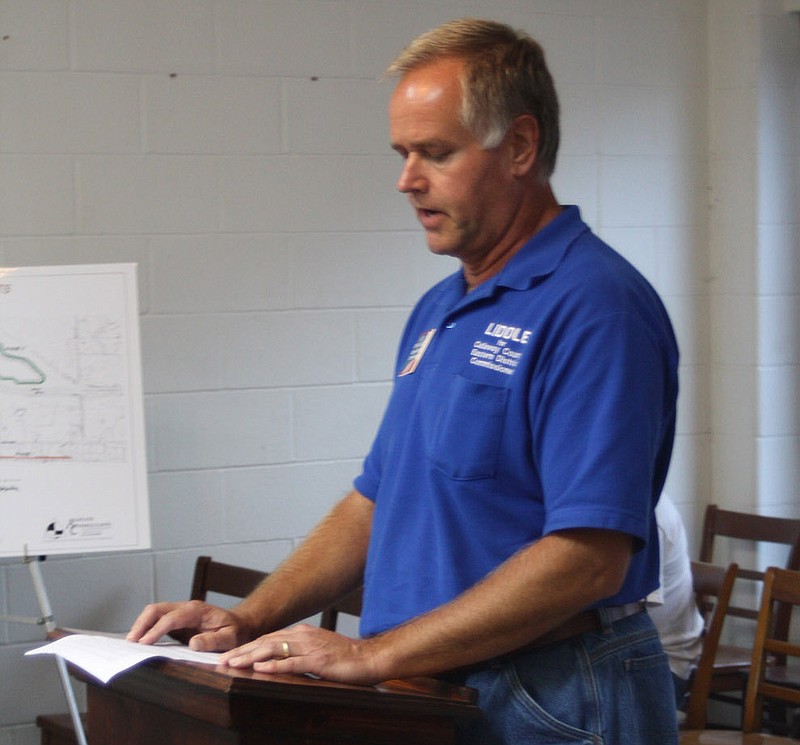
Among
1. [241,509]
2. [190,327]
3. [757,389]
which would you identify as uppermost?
[190,327]

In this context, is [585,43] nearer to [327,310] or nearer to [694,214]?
[694,214]

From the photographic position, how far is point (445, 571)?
1.34 metres

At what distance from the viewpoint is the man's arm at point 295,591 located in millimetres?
1438

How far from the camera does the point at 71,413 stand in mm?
2730

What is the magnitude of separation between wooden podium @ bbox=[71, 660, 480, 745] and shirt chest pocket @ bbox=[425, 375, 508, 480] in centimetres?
25

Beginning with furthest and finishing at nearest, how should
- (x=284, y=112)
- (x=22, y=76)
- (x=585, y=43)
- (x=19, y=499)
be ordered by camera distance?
(x=585, y=43), (x=284, y=112), (x=22, y=76), (x=19, y=499)

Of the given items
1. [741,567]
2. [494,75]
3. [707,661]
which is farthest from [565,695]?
[741,567]

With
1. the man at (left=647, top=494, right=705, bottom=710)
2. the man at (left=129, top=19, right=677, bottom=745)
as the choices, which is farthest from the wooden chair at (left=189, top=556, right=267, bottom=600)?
Result: the man at (left=129, top=19, right=677, bottom=745)

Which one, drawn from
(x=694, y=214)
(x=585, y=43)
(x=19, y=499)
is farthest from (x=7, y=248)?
(x=694, y=214)

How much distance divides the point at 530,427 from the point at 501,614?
0.69 ft

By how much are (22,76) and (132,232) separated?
18.8 inches

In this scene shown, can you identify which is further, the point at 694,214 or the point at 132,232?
the point at 694,214

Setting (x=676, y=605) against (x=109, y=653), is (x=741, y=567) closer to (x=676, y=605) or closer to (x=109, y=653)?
(x=676, y=605)

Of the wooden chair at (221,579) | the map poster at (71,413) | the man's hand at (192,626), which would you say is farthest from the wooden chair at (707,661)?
the man's hand at (192,626)
